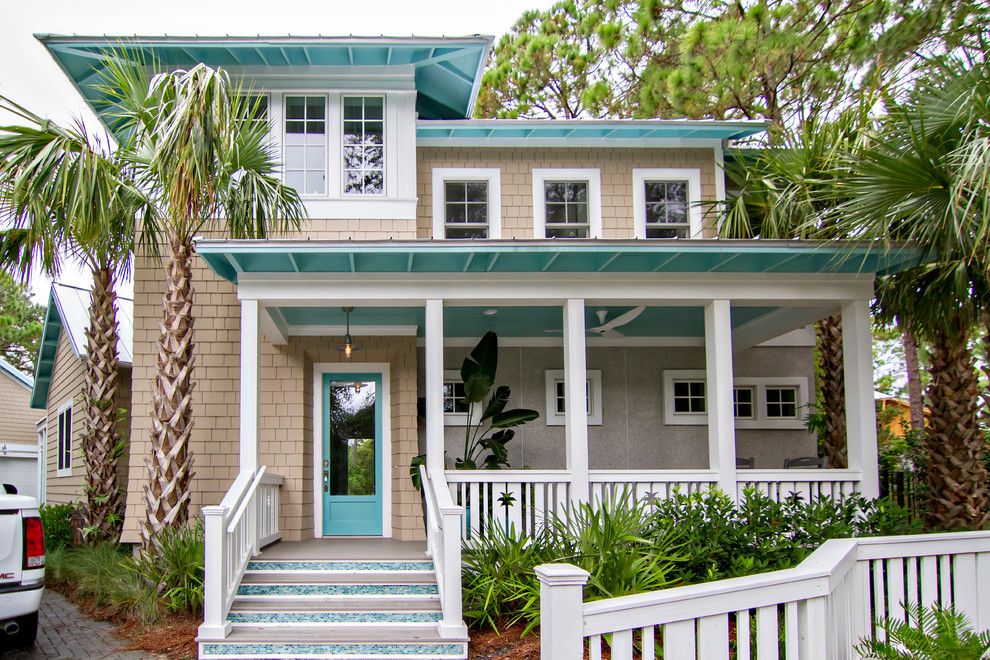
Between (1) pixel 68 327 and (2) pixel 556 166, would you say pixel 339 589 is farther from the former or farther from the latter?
(1) pixel 68 327

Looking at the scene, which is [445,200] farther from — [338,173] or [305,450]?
[305,450]

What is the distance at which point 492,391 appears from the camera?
14.1 m

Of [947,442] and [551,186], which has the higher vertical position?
[551,186]

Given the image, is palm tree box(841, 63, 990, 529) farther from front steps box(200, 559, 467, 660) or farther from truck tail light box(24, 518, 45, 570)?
truck tail light box(24, 518, 45, 570)

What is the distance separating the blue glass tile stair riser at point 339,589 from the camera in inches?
346

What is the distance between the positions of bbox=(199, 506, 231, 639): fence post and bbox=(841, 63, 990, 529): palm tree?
22.1ft

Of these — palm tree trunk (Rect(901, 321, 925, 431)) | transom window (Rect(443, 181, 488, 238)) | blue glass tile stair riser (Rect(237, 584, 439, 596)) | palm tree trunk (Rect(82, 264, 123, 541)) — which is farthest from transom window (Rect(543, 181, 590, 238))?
palm tree trunk (Rect(901, 321, 925, 431))

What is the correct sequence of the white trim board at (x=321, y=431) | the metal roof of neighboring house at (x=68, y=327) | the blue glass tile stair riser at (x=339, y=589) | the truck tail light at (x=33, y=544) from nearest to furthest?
the truck tail light at (x=33, y=544), the blue glass tile stair riser at (x=339, y=589), the white trim board at (x=321, y=431), the metal roof of neighboring house at (x=68, y=327)

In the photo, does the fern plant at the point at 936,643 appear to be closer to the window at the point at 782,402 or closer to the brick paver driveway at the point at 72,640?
the brick paver driveway at the point at 72,640

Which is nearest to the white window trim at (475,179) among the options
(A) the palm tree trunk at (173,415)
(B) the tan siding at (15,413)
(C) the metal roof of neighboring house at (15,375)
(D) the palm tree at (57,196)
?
(D) the palm tree at (57,196)

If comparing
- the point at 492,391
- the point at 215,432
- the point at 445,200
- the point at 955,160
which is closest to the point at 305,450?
the point at 215,432

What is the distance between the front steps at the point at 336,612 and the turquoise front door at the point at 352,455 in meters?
2.98

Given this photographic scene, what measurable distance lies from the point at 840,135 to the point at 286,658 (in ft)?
29.3

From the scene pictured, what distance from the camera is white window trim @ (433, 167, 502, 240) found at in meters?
13.5
